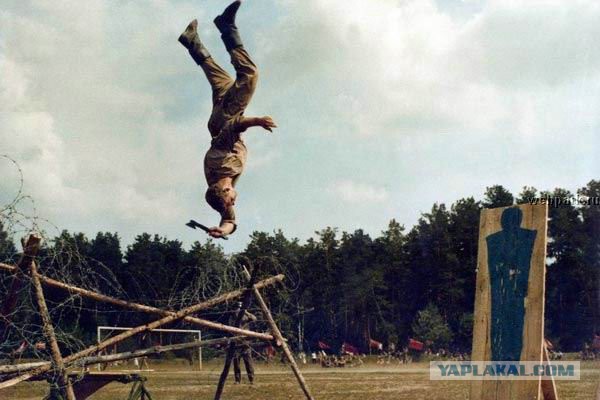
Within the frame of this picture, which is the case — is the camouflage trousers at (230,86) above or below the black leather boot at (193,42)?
below

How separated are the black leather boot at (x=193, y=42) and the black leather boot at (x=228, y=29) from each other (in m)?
0.44

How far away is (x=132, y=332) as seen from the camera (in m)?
9.20

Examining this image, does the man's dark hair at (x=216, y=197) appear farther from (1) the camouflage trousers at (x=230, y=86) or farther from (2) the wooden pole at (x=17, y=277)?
(2) the wooden pole at (x=17, y=277)

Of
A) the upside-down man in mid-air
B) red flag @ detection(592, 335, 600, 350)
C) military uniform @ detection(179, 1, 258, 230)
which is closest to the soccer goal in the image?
the upside-down man in mid-air

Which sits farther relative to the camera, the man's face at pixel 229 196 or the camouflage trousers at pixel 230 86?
the man's face at pixel 229 196

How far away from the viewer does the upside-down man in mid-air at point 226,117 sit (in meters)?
7.58

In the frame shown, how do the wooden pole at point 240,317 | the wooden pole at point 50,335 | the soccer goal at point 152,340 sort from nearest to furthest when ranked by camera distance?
the wooden pole at point 50,335 → the wooden pole at point 240,317 → the soccer goal at point 152,340

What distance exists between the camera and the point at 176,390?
21.2 meters

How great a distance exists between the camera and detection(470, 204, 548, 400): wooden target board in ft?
20.3

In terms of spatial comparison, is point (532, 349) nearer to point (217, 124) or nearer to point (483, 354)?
point (483, 354)

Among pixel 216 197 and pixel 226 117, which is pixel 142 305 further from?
pixel 226 117

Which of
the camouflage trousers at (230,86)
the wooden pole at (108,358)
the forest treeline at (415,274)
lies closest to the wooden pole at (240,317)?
the wooden pole at (108,358)

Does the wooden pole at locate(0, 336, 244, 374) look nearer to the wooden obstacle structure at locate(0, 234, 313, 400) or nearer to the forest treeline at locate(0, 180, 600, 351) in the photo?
the wooden obstacle structure at locate(0, 234, 313, 400)

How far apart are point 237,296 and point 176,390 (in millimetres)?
11686
